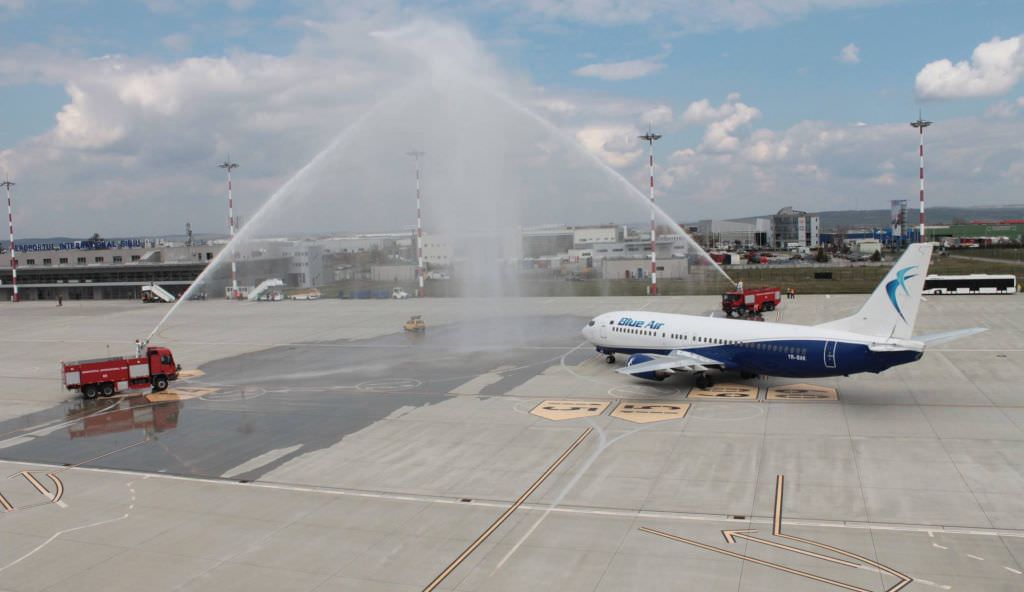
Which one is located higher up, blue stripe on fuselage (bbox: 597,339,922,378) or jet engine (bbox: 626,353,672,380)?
blue stripe on fuselage (bbox: 597,339,922,378)

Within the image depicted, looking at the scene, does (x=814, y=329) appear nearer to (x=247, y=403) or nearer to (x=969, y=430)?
(x=969, y=430)

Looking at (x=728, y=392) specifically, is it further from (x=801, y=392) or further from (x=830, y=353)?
(x=830, y=353)

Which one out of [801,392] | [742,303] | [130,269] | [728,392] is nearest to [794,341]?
[801,392]

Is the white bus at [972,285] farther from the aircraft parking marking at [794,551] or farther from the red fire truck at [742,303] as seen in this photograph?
the aircraft parking marking at [794,551]

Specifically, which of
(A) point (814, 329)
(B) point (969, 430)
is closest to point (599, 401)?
(A) point (814, 329)

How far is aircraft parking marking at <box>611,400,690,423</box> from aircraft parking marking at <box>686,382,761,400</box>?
249 cm

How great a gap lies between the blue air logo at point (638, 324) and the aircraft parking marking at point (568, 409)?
9216 mm

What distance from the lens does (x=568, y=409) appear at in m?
40.0

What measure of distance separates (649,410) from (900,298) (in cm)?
1382

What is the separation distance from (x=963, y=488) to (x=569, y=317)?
5530cm

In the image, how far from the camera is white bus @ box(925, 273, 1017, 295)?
87750 millimetres

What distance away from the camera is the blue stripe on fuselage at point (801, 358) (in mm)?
36156

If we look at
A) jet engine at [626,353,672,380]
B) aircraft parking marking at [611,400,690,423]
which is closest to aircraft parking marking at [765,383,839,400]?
aircraft parking marking at [611,400,690,423]

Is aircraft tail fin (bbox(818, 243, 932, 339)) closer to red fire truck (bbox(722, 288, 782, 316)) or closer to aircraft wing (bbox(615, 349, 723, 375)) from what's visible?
aircraft wing (bbox(615, 349, 723, 375))
